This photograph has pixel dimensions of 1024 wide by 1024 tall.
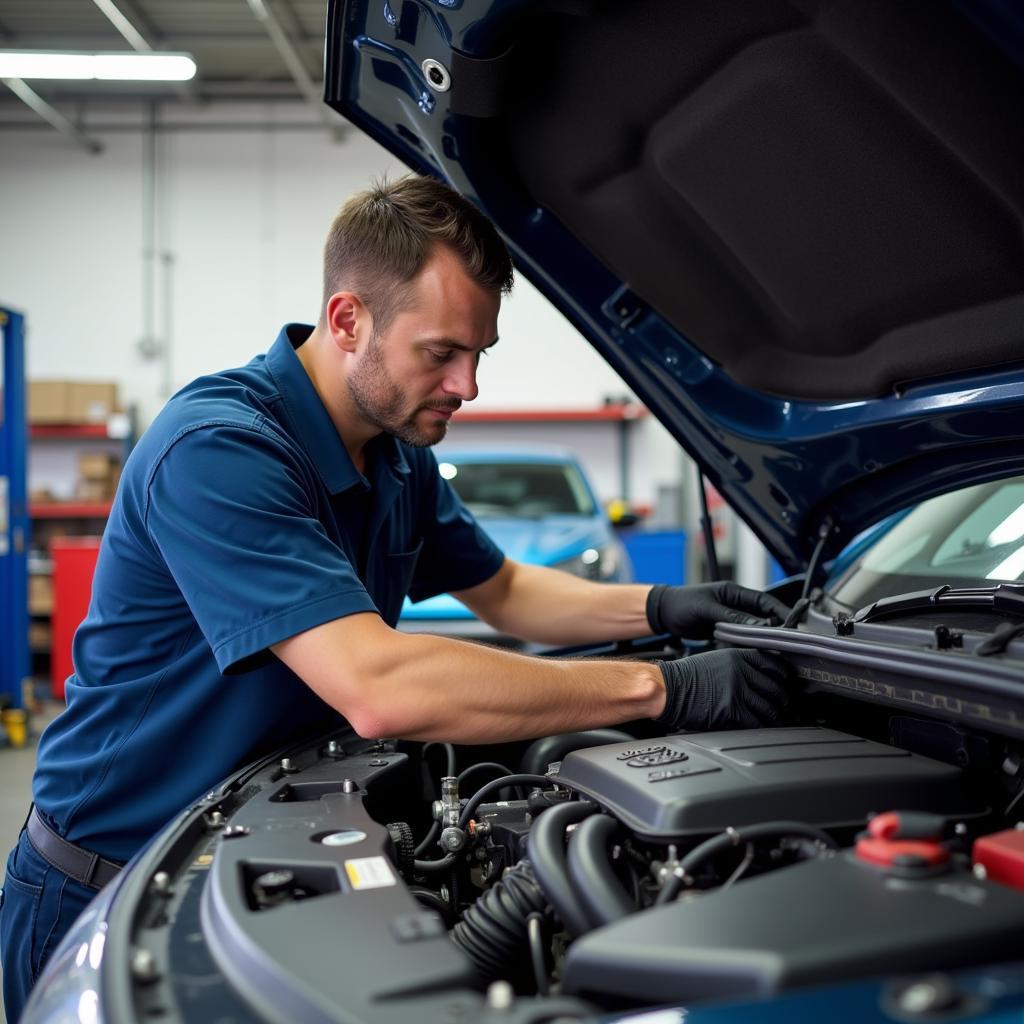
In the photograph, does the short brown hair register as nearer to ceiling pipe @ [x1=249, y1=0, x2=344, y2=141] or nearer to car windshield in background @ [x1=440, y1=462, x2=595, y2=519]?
car windshield in background @ [x1=440, y1=462, x2=595, y2=519]

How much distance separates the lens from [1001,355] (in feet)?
4.29

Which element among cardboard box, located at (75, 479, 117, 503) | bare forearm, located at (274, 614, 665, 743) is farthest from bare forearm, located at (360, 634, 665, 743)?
cardboard box, located at (75, 479, 117, 503)

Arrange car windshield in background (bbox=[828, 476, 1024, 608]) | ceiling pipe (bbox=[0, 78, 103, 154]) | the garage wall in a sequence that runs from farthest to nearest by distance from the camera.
Answer: the garage wall
ceiling pipe (bbox=[0, 78, 103, 154])
car windshield in background (bbox=[828, 476, 1024, 608])

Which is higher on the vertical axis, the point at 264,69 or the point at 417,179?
the point at 264,69

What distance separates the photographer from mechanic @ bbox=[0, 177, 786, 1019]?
1205mm

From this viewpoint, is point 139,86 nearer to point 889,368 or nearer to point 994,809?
point 889,368

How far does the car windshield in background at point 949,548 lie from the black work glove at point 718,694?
29cm

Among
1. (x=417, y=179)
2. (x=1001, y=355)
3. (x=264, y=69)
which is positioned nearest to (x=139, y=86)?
(x=264, y=69)

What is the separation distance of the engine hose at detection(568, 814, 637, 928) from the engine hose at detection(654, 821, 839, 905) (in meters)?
0.04

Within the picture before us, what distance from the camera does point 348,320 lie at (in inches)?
59.6

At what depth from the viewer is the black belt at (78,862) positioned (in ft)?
4.47

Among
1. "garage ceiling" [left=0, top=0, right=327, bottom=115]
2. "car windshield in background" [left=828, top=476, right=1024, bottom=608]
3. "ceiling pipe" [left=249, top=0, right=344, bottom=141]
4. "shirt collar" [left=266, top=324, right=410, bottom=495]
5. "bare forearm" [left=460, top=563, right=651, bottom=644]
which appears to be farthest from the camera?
"garage ceiling" [left=0, top=0, right=327, bottom=115]

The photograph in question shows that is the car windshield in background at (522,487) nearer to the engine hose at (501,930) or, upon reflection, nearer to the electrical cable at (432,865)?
the electrical cable at (432,865)

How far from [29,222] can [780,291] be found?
844cm
